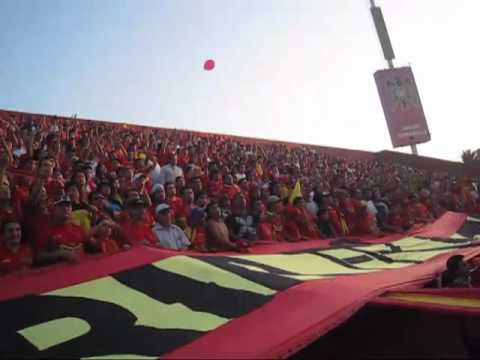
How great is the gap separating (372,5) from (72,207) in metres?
24.3

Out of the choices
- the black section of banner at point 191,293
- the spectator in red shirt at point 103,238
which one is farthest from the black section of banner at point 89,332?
the spectator in red shirt at point 103,238

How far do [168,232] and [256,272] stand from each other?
1.85 meters

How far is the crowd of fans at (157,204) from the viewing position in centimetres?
431

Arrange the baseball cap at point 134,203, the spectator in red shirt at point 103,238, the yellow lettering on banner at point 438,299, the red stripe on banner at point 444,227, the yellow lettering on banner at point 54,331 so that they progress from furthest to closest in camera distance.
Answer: the red stripe on banner at point 444,227 → the baseball cap at point 134,203 → the spectator in red shirt at point 103,238 → the yellow lettering on banner at point 438,299 → the yellow lettering on banner at point 54,331

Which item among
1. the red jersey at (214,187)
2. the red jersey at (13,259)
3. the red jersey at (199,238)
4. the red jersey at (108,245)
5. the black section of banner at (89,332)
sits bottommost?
the black section of banner at (89,332)

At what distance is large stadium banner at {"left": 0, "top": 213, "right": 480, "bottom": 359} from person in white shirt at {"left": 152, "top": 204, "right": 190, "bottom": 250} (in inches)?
42.7

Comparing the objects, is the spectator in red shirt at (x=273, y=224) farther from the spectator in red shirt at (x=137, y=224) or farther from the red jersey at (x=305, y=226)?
the spectator in red shirt at (x=137, y=224)

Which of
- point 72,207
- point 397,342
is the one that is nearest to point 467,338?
point 397,342

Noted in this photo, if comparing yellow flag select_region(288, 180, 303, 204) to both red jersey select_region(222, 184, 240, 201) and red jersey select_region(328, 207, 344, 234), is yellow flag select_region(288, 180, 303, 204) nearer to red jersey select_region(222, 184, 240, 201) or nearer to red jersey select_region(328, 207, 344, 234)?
red jersey select_region(328, 207, 344, 234)

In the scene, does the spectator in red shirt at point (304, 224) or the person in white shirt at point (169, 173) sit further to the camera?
the person in white shirt at point (169, 173)

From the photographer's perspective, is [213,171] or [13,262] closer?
[13,262]

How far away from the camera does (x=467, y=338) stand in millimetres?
3480

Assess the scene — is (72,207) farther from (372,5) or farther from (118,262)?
(372,5)

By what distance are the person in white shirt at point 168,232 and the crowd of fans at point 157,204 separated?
0.04 ft
